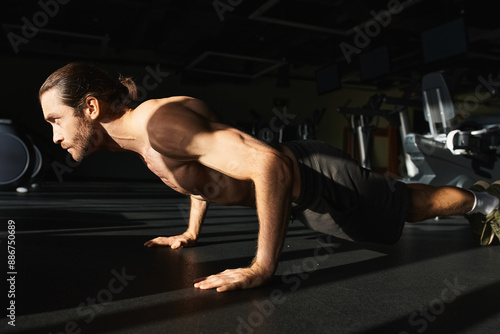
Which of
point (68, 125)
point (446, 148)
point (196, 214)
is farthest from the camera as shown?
point (446, 148)

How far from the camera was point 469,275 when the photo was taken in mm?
1283

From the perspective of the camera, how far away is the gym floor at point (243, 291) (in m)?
0.83

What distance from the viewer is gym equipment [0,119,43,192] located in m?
3.50

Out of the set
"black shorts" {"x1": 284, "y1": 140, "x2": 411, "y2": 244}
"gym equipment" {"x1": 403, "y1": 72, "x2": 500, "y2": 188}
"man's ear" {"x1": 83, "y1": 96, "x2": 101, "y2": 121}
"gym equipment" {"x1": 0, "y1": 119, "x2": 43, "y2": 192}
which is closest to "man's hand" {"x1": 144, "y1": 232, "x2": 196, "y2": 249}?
"black shorts" {"x1": 284, "y1": 140, "x2": 411, "y2": 244}

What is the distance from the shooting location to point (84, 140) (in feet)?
3.99

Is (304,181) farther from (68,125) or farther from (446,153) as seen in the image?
(446,153)

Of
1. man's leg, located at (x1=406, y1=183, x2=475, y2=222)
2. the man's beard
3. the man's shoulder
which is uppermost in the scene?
the man's shoulder

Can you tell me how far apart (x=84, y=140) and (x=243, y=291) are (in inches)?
24.9

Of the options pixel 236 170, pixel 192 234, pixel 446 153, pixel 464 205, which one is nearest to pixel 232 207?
pixel 446 153

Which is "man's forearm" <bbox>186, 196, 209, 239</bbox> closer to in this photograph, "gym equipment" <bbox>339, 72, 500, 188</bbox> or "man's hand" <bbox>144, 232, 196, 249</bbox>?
"man's hand" <bbox>144, 232, 196, 249</bbox>

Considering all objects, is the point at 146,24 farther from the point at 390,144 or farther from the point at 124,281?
the point at 390,144

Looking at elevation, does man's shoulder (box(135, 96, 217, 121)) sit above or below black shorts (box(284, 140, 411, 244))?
above

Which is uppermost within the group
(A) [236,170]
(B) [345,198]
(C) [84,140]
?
(C) [84,140]

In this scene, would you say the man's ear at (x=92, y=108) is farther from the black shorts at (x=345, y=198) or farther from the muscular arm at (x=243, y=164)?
the black shorts at (x=345, y=198)
